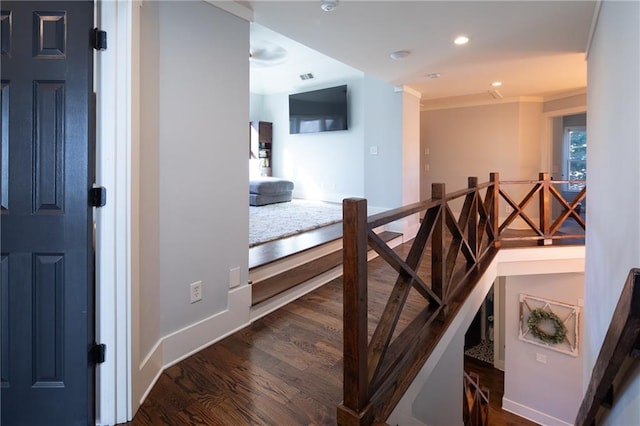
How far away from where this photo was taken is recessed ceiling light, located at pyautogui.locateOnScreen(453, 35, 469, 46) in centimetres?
287

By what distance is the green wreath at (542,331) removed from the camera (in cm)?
501

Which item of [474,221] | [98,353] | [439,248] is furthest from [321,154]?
[98,353]

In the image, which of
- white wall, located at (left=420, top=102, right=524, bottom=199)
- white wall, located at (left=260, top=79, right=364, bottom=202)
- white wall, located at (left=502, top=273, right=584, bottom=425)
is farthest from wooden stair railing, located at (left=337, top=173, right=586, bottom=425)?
white wall, located at (left=260, top=79, right=364, bottom=202)

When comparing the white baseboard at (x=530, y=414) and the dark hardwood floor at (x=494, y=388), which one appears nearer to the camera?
the white baseboard at (x=530, y=414)

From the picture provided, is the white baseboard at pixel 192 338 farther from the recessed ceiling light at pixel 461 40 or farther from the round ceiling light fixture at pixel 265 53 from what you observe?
the round ceiling light fixture at pixel 265 53

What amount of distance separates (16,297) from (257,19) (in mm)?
2216

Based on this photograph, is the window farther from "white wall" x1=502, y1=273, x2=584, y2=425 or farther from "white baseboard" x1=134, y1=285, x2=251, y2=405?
"white baseboard" x1=134, y1=285, x2=251, y2=405

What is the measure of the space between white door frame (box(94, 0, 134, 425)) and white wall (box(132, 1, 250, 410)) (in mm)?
82

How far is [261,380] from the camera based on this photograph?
188 cm

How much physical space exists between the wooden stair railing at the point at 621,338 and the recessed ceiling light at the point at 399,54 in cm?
288

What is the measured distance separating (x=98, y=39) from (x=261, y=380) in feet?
5.94

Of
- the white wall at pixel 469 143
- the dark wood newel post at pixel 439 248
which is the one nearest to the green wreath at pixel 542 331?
the white wall at pixel 469 143

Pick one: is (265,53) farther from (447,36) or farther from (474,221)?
(474,221)

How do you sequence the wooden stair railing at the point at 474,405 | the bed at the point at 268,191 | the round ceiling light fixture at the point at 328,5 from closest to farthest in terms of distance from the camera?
the round ceiling light fixture at the point at 328,5 → the wooden stair railing at the point at 474,405 → the bed at the point at 268,191
